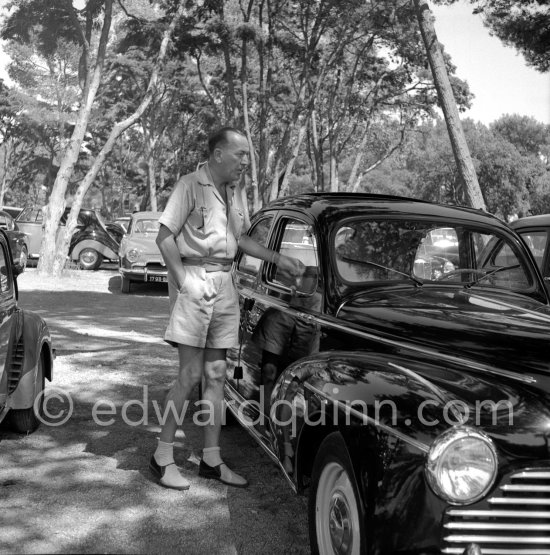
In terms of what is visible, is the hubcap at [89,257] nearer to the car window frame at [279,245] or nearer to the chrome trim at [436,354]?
the car window frame at [279,245]

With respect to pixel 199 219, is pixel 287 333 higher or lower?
lower

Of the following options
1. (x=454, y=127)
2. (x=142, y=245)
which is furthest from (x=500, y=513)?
(x=142, y=245)

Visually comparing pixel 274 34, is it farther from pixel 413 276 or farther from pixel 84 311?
pixel 413 276

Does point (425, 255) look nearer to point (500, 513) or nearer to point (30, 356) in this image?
point (500, 513)

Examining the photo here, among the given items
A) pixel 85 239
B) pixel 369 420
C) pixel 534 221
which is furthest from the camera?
pixel 85 239

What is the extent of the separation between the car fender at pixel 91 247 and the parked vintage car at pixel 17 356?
60.7ft

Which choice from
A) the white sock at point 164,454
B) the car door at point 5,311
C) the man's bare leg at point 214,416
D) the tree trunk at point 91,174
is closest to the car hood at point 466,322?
the man's bare leg at point 214,416

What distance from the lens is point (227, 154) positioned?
14.1ft

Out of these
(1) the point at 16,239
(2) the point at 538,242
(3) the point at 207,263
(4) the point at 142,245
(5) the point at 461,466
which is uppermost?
(2) the point at 538,242

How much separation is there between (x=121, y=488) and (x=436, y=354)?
2044mm

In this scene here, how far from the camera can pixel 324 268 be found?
4102 mm

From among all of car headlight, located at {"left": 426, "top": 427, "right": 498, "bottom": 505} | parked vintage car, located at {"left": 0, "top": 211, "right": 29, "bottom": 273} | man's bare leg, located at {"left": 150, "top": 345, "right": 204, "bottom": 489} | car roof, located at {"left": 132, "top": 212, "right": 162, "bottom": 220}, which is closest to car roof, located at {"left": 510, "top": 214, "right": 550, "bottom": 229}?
man's bare leg, located at {"left": 150, "top": 345, "right": 204, "bottom": 489}

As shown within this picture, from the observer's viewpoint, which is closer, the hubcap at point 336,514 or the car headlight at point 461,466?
the car headlight at point 461,466

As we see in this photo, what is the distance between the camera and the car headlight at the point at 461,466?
8.04ft
